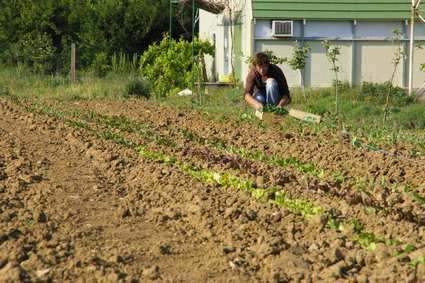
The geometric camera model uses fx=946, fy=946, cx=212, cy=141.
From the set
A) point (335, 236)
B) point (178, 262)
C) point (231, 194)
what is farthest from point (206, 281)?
point (231, 194)

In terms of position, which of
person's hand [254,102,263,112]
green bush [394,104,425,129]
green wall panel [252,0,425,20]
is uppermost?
green wall panel [252,0,425,20]

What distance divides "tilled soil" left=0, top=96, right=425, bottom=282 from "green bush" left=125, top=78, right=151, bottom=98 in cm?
1162

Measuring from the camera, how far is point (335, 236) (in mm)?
5871

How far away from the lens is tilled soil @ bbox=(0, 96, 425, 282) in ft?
16.8

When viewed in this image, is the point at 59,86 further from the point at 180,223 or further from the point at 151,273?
the point at 151,273

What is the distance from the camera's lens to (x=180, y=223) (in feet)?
21.1

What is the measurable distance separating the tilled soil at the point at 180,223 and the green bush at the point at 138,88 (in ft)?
38.1

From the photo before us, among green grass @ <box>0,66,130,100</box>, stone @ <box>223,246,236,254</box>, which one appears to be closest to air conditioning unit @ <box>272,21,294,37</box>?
green grass @ <box>0,66,130,100</box>

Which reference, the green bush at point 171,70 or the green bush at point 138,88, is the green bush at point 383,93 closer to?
the green bush at point 171,70

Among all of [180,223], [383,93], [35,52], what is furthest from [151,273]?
[35,52]

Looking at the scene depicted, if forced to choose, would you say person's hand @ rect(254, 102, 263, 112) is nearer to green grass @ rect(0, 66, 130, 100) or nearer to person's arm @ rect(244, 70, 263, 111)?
person's arm @ rect(244, 70, 263, 111)

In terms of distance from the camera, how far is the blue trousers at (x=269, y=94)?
43.8ft

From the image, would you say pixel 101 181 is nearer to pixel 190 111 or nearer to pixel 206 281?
pixel 206 281

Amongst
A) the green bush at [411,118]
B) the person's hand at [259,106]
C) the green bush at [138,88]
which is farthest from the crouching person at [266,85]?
the green bush at [138,88]
